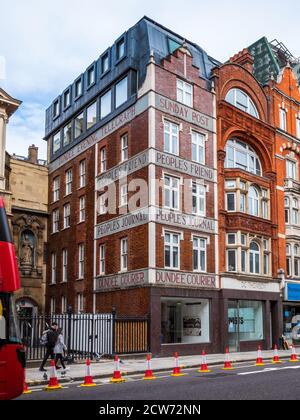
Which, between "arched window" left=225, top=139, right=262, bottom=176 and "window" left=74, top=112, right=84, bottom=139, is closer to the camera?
"arched window" left=225, top=139, right=262, bottom=176

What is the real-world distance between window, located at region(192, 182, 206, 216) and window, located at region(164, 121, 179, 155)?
2215 mm

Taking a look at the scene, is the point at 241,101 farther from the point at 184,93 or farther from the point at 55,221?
the point at 55,221

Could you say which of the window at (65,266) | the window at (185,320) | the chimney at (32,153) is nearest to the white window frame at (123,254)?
the window at (185,320)

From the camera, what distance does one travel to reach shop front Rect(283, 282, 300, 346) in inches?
1283

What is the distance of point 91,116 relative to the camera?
33.1 m

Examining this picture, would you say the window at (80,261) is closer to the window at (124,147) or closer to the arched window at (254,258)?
the window at (124,147)

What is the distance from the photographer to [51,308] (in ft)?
115

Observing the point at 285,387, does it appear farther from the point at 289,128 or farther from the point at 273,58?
the point at 273,58

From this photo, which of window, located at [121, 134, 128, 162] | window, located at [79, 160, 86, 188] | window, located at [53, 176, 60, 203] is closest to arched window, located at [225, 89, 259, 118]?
window, located at [121, 134, 128, 162]

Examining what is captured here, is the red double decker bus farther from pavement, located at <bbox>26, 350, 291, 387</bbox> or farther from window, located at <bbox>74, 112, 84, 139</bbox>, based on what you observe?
window, located at <bbox>74, 112, 84, 139</bbox>

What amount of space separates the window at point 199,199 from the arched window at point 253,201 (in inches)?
151

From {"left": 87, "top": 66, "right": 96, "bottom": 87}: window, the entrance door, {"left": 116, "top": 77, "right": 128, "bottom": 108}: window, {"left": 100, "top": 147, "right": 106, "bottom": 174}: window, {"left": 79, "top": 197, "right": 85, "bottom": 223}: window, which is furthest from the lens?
{"left": 87, "top": 66, "right": 96, "bottom": 87}: window
